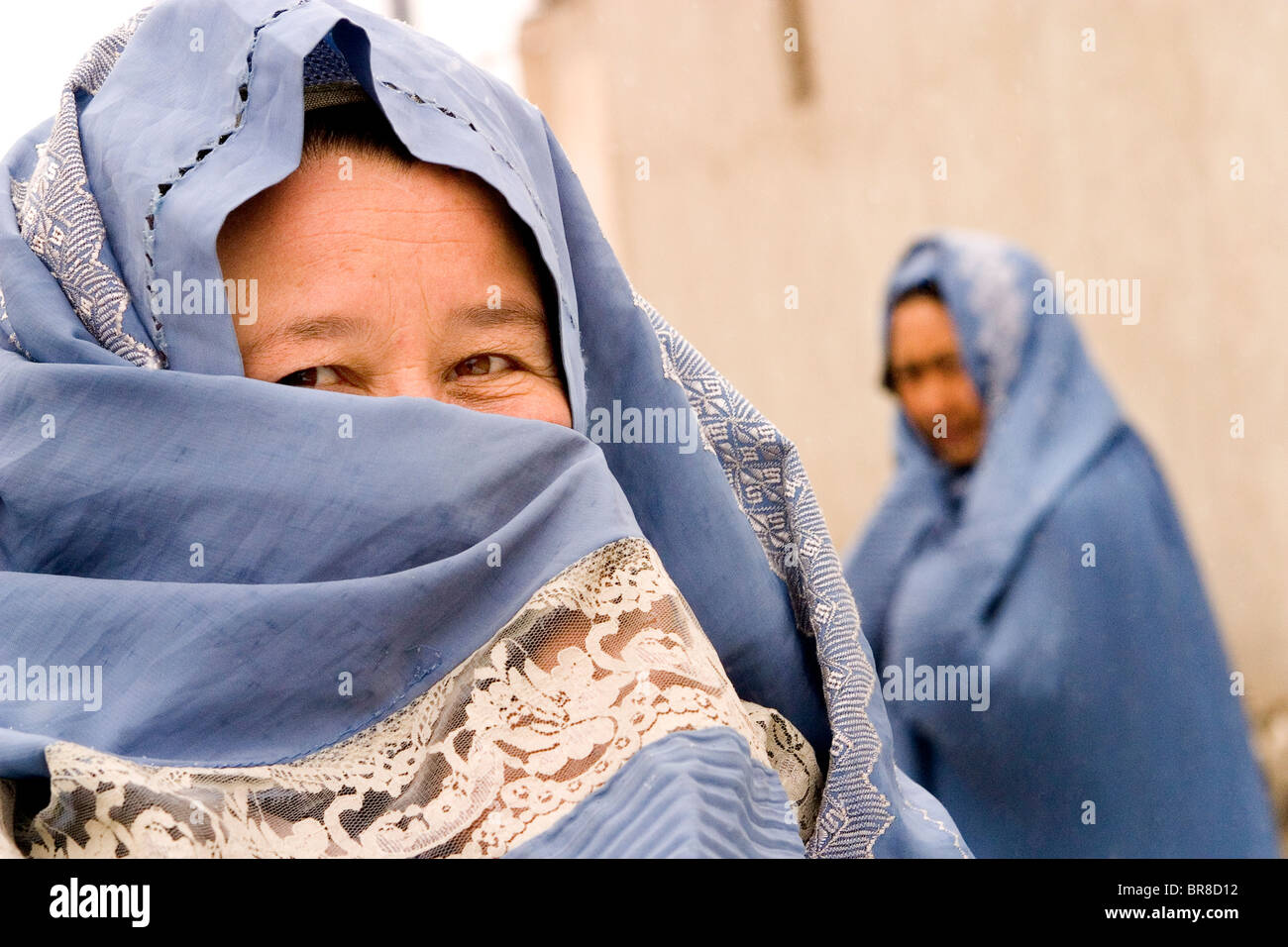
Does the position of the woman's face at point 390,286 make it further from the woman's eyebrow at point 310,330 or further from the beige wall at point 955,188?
Answer: the beige wall at point 955,188

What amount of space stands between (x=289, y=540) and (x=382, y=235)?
292mm

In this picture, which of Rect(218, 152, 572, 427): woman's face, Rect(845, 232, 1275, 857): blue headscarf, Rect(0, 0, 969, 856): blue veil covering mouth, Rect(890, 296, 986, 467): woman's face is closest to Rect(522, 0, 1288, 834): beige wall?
Rect(845, 232, 1275, 857): blue headscarf

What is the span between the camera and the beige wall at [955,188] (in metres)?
5.16

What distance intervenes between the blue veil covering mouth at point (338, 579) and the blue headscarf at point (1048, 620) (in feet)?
6.07

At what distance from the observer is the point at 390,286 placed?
3.94 ft

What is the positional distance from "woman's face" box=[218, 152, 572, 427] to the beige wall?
448 centimetres

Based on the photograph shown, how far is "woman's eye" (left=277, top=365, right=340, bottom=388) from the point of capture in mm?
1187

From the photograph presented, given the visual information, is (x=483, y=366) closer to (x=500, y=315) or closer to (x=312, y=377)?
(x=500, y=315)

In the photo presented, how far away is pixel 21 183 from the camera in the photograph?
4.56 feet

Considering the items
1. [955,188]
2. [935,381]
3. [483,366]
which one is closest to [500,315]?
[483,366]

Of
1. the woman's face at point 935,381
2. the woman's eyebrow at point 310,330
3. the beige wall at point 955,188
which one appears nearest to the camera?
the woman's eyebrow at point 310,330

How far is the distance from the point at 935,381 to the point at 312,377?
9.94 ft

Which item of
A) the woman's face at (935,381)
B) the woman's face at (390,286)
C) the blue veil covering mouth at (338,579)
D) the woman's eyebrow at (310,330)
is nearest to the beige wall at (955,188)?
the woman's face at (935,381)
